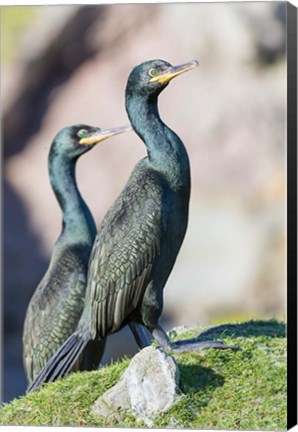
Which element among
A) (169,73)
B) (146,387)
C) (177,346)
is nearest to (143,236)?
(177,346)

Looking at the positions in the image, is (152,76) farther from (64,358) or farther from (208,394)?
(208,394)

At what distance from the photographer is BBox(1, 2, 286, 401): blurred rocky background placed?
27.8ft

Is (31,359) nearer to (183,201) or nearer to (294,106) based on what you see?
(183,201)

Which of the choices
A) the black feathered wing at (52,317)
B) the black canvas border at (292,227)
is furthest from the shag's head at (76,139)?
the black canvas border at (292,227)

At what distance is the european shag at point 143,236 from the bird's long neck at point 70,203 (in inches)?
19.9

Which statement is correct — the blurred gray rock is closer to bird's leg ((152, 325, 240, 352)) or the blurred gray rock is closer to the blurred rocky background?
bird's leg ((152, 325, 240, 352))

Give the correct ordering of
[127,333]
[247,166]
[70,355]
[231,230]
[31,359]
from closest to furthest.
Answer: [70,355] < [31,359] < [247,166] < [231,230] < [127,333]

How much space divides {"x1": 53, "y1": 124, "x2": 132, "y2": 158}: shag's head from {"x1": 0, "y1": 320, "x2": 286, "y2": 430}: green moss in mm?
1452

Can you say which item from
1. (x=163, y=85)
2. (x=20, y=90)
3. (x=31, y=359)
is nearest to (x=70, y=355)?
(x=31, y=359)

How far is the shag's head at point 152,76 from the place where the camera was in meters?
7.30

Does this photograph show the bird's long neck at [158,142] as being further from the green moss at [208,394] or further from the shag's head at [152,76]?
the green moss at [208,394]

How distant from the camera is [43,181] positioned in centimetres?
1070

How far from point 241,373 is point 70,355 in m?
1.03

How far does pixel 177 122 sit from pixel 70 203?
1.67 m
